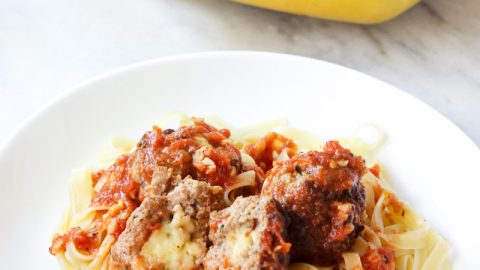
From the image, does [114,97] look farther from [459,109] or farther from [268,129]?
[459,109]

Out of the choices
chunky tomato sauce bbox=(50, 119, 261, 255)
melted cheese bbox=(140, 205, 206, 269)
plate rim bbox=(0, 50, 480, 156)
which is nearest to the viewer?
melted cheese bbox=(140, 205, 206, 269)

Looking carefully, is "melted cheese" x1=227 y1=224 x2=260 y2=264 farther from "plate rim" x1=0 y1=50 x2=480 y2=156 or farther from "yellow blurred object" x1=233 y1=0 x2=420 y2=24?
"yellow blurred object" x1=233 y1=0 x2=420 y2=24

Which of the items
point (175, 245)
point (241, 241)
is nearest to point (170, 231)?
point (175, 245)

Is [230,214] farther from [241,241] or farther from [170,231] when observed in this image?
[170,231]

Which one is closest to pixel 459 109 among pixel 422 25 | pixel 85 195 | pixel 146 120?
pixel 422 25

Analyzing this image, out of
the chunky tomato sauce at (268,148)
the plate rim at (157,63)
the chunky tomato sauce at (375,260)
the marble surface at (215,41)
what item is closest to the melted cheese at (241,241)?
the chunky tomato sauce at (375,260)

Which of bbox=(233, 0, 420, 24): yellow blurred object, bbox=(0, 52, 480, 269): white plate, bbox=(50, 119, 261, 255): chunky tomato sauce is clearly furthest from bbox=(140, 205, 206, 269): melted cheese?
bbox=(233, 0, 420, 24): yellow blurred object

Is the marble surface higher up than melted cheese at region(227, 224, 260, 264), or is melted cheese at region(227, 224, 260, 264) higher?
the marble surface
